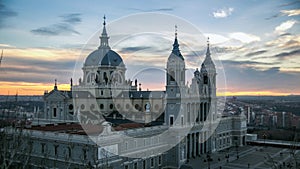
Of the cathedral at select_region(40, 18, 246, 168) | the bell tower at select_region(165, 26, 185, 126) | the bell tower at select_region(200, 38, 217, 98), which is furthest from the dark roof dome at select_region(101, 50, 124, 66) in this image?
the bell tower at select_region(200, 38, 217, 98)

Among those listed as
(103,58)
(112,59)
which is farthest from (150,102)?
(103,58)

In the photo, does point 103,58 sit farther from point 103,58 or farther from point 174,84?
point 174,84

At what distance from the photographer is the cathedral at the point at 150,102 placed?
4944cm

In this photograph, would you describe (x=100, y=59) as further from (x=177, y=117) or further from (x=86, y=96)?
(x=177, y=117)

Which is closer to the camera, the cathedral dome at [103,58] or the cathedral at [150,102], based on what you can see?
the cathedral at [150,102]

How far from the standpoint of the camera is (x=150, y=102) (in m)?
56.6

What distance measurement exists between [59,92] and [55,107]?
106 inches

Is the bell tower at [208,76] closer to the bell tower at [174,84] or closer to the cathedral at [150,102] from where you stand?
the cathedral at [150,102]

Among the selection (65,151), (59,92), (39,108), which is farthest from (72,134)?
(39,108)

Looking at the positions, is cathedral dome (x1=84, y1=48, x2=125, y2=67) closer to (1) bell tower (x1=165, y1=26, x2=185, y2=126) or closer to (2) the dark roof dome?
(2) the dark roof dome

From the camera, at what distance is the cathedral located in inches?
1946

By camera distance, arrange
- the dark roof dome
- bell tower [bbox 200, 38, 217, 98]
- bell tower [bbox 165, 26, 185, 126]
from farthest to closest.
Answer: the dark roof dome
bell tower [bbox 200, 38, 217, 98]
bell tower [bbox 165, 26, 185, 126]

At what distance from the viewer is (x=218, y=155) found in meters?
56.3

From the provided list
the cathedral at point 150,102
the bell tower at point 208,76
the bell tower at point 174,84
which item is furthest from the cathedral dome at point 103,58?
the bell tower at point 208,76
